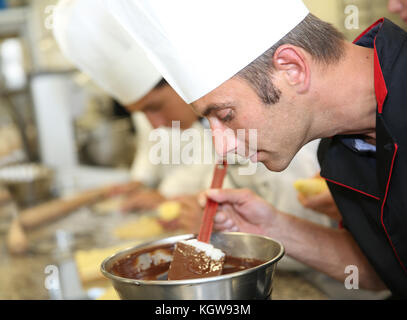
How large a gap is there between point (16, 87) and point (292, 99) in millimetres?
4044

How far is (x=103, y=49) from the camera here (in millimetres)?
1483

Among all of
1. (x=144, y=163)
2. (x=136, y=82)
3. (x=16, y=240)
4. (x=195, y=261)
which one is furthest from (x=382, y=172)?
(x=144, y=163)

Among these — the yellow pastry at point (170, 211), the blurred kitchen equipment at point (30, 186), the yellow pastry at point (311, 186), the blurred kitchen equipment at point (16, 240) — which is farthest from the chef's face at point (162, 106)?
the blurred kitchen equipment at point (30, 186)

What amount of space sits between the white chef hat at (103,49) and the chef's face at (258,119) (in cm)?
66

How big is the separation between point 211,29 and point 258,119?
174 mm

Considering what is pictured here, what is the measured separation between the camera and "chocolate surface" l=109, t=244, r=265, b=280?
854 millimetres

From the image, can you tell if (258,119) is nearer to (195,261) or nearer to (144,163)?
(195,261)

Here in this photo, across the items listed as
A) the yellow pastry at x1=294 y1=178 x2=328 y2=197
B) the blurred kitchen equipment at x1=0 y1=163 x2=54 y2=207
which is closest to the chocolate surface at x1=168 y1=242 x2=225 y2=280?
the yellow pastry at x1=294 y1=178 x2=328 y2=197

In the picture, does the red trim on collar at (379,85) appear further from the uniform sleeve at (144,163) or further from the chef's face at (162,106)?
the uniform sleeve at (144,163)

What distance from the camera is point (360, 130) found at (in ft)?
3.23

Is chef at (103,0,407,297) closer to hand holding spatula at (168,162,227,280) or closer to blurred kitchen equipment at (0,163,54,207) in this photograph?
hand holding spatula at (168,162,227,280)

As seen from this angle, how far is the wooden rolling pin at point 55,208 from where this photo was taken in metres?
2.15
